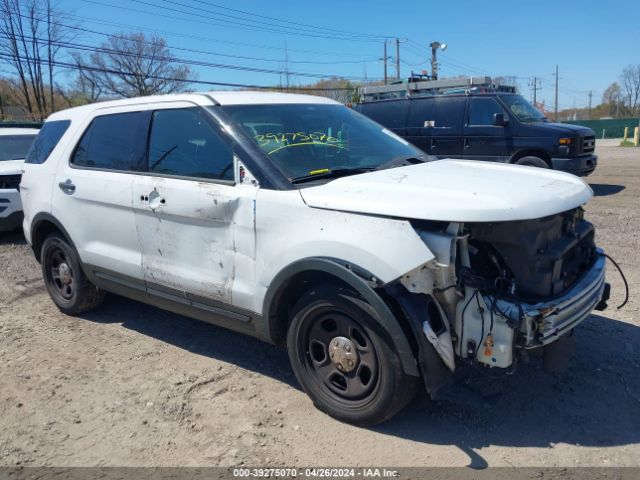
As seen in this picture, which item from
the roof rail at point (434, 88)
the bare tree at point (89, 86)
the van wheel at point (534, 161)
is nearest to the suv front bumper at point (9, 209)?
the roof rail at point (434, 88)

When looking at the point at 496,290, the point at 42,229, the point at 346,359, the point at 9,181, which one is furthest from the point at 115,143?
the point at 9,181

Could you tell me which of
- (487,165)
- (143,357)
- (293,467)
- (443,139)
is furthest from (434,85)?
(293,467)

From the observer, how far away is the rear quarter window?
197 inches

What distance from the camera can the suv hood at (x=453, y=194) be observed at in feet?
8.94

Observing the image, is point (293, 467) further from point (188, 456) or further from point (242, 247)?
point (242, 247)

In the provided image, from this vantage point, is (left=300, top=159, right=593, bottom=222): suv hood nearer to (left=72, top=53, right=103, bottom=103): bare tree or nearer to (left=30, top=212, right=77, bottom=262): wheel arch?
(left=30, top=212, right=77, bottom=262): wheel arch

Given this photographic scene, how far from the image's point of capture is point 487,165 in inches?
154

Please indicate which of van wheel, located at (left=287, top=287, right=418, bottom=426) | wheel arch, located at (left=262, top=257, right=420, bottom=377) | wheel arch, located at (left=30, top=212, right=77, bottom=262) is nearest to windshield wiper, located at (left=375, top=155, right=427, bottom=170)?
wheel arch, located at (left=262, top=257, right=420, bottom=377)

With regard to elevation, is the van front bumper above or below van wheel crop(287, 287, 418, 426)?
above

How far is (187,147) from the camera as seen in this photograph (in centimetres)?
384

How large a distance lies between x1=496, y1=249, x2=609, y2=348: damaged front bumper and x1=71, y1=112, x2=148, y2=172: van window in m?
2.82

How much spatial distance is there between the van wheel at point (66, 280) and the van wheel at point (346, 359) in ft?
8.17

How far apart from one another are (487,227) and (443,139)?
9.50 m

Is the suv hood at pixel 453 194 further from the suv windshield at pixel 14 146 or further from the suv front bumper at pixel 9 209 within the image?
the suv windshield at pixel 14 146
